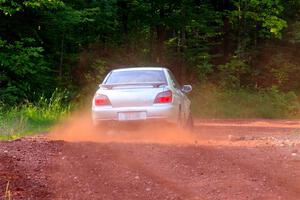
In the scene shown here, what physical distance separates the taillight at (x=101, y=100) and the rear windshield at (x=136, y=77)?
1.55ft

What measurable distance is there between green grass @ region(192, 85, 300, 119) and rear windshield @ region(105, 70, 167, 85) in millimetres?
11753

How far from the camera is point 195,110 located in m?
25.1

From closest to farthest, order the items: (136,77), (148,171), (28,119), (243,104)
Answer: (148,171), (136,77), (28,119), (243,104)

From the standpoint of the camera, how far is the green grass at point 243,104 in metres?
25.2

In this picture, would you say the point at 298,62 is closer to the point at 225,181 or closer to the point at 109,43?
the point at 109,43

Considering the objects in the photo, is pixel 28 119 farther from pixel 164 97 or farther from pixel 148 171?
pixel 148 171

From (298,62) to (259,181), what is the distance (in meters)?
26.2

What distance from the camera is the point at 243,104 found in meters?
26.4

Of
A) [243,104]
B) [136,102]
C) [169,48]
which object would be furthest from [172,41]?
[136,102]

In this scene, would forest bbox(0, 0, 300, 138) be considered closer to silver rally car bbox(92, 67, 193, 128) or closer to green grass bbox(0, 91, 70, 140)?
green grass bbox(0, 91, 70, 140)

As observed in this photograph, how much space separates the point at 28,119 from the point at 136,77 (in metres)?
4.39

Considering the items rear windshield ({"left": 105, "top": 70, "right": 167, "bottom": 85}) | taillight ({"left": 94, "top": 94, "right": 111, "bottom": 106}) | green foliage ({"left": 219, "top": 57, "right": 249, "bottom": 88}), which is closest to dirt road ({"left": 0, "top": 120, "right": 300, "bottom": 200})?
taillight ({"left": 94, "top": 94, "right": 111, "bottom": 106})

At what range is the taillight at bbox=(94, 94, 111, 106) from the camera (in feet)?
38.7

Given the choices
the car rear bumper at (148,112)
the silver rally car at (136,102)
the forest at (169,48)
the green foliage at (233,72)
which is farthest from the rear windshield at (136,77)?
the green foliage at (233,72)
